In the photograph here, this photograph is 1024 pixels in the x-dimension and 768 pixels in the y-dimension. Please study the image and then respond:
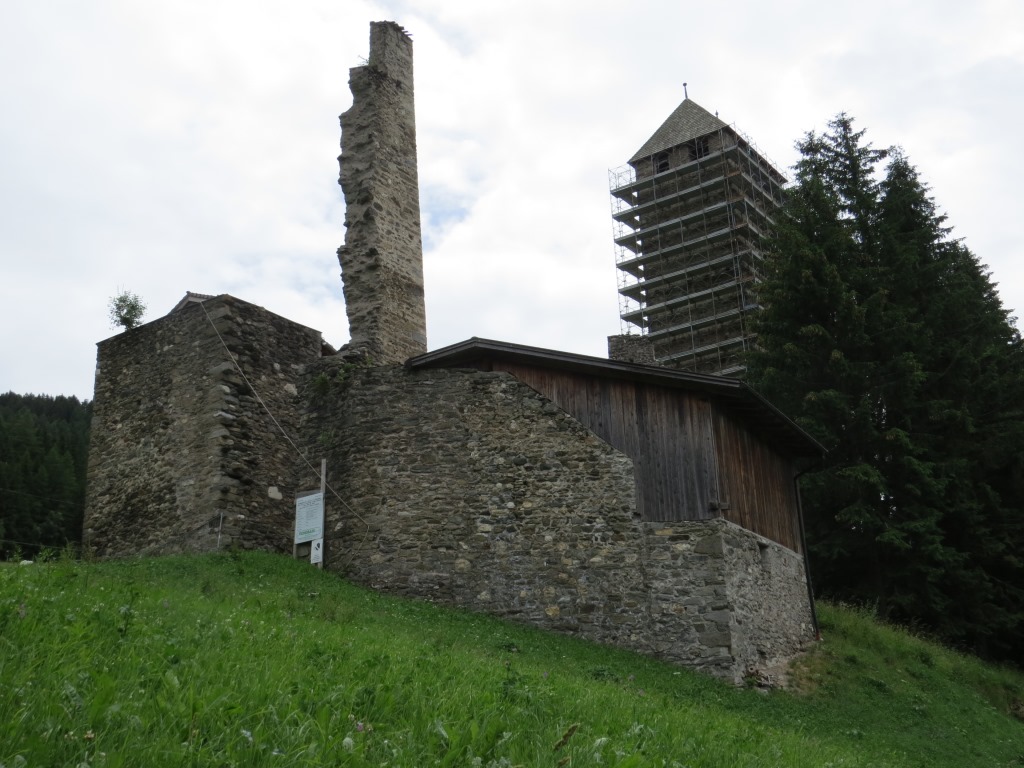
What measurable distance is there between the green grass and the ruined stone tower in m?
6.55

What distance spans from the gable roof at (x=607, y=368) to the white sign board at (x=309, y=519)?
9.53 ft

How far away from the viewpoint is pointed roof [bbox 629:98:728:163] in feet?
156

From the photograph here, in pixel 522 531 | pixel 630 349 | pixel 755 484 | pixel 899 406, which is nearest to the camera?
pixel 522 531

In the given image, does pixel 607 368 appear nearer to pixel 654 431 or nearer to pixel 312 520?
pixel 654 431

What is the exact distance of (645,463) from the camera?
1532 cm

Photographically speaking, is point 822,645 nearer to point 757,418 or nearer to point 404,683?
point 757,418

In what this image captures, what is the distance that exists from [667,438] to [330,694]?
10526mm

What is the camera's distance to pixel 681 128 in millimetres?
48531

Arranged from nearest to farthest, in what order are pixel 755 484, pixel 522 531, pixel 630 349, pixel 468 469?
pixel 522 531, pixel 468 469, pixel 755 484, pixel 630 349

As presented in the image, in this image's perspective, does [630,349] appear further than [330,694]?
Yes

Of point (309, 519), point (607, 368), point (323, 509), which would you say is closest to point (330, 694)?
point (607, 368)

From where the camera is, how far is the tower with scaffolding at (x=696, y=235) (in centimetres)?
4338

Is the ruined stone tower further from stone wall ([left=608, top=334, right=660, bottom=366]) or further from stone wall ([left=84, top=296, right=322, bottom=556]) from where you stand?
stone wall ([left=608, top=334, right=660, bottom=366])

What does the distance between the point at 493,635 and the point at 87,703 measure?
30.2ft
